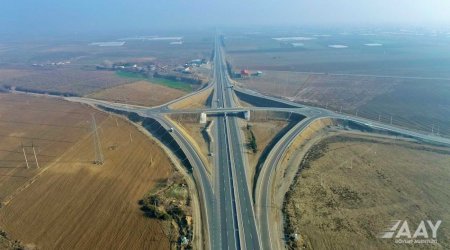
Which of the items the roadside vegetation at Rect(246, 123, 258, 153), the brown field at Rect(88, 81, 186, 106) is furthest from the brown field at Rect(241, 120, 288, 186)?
the brown field at Rect(88, 81, 186, 106)

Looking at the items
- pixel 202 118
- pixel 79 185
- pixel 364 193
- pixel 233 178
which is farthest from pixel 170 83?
pixel 364 193

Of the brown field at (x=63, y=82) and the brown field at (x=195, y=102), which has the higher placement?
the brown field at (x=63, y=82)

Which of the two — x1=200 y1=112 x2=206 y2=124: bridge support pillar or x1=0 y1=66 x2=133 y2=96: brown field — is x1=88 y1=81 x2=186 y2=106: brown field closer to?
x1=0 y1=66 x2=133 y2=96: brown field

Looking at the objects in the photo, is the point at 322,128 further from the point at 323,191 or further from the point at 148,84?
the point at 148,84

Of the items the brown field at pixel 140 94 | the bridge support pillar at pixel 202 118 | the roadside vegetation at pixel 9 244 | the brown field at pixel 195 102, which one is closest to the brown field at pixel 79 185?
the roadside vegetation at pixel 9 244

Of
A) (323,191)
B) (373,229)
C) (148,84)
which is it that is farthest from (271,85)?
(373,229)

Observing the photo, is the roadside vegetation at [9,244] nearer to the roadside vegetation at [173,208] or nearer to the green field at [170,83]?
the roadside vegetation at [173,208]
